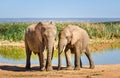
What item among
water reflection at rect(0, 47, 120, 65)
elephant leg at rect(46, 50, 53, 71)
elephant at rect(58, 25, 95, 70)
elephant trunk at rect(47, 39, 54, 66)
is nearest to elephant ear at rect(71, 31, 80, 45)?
elephant at rect(58, 25, 95, 70)

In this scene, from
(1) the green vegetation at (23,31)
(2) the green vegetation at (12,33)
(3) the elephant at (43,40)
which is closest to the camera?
(3) the elephant at (43,40)

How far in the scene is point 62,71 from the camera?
57.5ft

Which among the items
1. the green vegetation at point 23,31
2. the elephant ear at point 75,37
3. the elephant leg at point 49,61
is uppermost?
the elephant ear at point 75,37

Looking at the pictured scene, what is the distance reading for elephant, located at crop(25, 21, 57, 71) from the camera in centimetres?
1745

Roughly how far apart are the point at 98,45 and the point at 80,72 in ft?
70.6

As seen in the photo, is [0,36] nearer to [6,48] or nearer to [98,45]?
[6,48]

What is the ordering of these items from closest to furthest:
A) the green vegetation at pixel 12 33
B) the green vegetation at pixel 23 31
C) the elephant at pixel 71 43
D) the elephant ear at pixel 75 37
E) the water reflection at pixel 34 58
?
the elephant at pixel 71 43 → the elephant ear at pixel 75 37 → the water reflection at pixel 34 58 → the green vegetation at pixel 12 33 → the green vegetation at pixel 23 31

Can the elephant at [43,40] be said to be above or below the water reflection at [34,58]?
above

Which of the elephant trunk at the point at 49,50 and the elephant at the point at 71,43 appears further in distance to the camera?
the elephant at the point at 71,43

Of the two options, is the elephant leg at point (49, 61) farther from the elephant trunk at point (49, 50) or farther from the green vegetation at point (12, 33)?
the green vegetation at point (12, 33)

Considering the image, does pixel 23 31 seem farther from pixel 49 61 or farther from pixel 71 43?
pixel 49 61

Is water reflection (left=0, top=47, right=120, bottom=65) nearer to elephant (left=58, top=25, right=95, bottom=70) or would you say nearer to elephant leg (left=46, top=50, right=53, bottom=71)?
elephant (left=58, top=25, right=95, bottom=70)

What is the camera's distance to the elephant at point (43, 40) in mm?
17445

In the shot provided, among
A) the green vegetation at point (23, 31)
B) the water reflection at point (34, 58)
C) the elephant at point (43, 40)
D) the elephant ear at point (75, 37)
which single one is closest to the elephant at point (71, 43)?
A: the elephant ear at point (75, 37)
